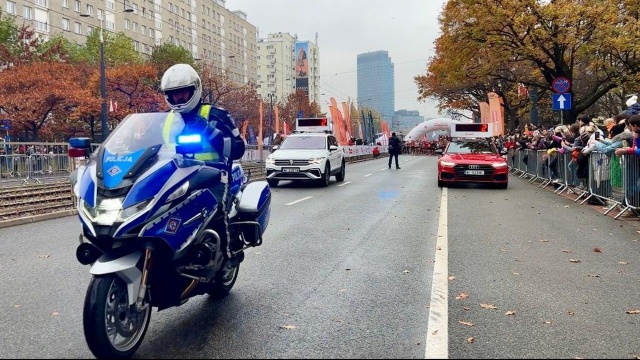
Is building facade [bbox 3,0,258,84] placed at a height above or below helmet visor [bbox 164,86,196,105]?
above

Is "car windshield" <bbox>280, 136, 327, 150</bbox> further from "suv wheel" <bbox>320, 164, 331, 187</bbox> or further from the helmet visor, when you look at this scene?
the helmet visor

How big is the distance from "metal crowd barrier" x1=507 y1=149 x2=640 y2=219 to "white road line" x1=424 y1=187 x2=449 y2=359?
4588 mm

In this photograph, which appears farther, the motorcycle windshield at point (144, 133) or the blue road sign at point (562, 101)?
the blue road sign at point (562, 101)

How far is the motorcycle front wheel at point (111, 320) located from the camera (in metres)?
3.20

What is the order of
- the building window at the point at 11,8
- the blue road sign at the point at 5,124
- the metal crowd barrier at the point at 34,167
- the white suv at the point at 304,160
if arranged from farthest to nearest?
the building window at the point at 11,8 < the blue road sign at the point at 5,124 < the white suv at the point at 304,160 < the metal crowd barrier at the point at 34,167

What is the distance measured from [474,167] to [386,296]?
39.9 feet

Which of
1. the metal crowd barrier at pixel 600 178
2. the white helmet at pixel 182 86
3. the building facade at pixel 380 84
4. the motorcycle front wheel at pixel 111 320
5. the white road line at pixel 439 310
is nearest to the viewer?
the motorcycle front wheel at pixel 111 320

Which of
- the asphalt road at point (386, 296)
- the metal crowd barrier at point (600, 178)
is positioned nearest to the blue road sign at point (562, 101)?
the metal crowd barrier at point (600, 178)

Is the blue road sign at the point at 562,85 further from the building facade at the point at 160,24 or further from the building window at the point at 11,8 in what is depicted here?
the building window at the point at 11,8

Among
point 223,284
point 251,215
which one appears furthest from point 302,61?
point 251,215

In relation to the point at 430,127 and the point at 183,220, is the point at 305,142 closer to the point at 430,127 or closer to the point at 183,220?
the point at 183,220

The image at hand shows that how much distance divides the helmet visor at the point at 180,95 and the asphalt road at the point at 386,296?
1694mm

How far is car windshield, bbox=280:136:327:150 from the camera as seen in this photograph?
18.4 metres

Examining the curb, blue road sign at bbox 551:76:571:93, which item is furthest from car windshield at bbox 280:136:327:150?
the curb
